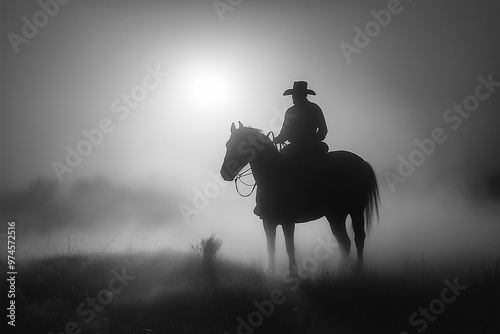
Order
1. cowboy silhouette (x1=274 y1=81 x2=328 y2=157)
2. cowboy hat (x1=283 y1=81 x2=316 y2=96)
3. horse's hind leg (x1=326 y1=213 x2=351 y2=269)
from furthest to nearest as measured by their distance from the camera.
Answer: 1. cowboy hat (x1=283 y1=81 x2=316 y2=96)
2. cowboy silhouette (x1=274 y1=81 x2=328 y2=157)
3. horse's hind leg (x1=326 y1=213 x2=351 y2=269)

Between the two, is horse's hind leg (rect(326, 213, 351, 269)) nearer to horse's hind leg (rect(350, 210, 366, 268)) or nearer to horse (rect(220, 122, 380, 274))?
horse (rect(220, 122, 380, 274))

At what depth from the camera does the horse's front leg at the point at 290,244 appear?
1088cm

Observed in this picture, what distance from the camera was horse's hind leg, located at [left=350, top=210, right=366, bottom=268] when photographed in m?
11.6

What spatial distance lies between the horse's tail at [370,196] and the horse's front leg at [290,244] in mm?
Answer: 1622

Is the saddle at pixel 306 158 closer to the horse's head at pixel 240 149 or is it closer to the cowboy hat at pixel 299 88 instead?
the horse's head at pixel 240 149

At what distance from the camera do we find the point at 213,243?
11602 millimetres

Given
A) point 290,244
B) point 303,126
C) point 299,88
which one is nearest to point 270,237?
point 290,244

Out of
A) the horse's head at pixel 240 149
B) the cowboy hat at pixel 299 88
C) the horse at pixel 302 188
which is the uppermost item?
the cowboy hat at pixel 299 88

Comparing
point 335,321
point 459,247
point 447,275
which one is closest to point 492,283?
point 447,275

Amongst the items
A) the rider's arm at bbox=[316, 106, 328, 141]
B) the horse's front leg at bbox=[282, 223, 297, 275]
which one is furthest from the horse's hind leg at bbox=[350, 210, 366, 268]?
the rider's arm at bbox=[316, 106, 328, 141]

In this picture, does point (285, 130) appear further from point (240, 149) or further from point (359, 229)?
point (359, 229)

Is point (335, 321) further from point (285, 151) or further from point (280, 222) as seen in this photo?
point (285, 151)

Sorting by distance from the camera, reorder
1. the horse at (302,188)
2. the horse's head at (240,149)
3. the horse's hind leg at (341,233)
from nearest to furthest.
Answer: the horse's head at (240,149) → the horse at (302,188) → the horse's hind leg at (341,233)

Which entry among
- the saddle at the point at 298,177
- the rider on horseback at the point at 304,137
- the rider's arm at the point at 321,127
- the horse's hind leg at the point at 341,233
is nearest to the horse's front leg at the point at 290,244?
the saddle at the point at 298,177
